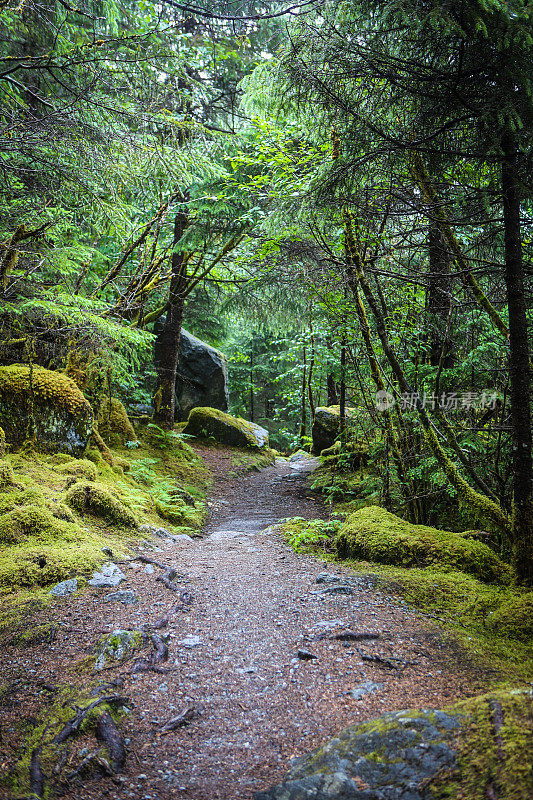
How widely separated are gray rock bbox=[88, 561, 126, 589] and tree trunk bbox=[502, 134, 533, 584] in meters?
3.59

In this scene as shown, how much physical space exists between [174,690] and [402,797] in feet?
4.98

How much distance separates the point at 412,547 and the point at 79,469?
466 centimetres

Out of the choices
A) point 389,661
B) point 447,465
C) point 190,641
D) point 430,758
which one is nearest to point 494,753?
point 430,758

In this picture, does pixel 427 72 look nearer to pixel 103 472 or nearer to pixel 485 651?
pixel 485 651

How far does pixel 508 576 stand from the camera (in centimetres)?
386

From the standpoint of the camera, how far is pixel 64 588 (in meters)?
3.70

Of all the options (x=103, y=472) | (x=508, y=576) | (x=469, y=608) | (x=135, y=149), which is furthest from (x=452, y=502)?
(x=135, y=149)

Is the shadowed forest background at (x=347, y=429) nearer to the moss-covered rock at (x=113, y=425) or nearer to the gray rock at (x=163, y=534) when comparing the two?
the gray rock at (x=163, y=534)

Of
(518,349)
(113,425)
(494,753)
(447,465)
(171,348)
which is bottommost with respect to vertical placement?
(494,753)

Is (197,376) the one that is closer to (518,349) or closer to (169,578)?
(169,578)

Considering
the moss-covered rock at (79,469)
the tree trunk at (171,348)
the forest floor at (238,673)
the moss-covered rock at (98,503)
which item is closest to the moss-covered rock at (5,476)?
the moss-covered rock at (98,503)

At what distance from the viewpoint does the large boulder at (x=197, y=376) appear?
18484mm

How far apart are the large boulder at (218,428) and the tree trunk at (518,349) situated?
13.2 meters

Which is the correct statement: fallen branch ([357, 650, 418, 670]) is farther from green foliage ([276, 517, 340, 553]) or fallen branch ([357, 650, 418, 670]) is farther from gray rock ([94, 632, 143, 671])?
green foliage ([276, 517, 340, 553])
